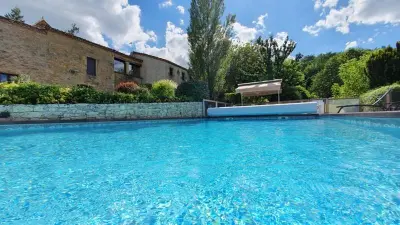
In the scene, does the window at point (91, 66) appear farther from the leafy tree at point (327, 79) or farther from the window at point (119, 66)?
the leafy tree at point (327, 79)

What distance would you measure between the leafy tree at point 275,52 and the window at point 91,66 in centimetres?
1653

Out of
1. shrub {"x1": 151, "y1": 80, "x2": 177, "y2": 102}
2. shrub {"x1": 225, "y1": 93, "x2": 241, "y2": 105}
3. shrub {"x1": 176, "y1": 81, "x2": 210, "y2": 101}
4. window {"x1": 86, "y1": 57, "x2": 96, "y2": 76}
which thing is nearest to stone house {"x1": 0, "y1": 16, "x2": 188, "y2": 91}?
window {"x1": 86, "y1": 57, "x2": 96, "y2": 76}

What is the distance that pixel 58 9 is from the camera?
51.7ft

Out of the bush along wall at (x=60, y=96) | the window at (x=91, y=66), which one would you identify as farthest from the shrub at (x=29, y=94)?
the window at (x=91, y=66)

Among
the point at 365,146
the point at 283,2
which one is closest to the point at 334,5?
the point at 283,2

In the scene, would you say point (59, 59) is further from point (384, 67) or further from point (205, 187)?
point (384, 67)

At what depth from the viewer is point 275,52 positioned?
2267 centimetres

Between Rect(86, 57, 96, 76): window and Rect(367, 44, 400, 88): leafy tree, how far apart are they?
69.2ft

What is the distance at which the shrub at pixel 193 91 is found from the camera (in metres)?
14.9

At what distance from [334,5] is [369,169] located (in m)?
20.7

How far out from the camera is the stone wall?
32.0 feet

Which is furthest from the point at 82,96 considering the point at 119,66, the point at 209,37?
the point at 209,37

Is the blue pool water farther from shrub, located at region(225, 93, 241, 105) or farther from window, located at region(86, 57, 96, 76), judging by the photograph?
shrub, located at region(225, 93, 241, 105)

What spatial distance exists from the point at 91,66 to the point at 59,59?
258 centimetres
